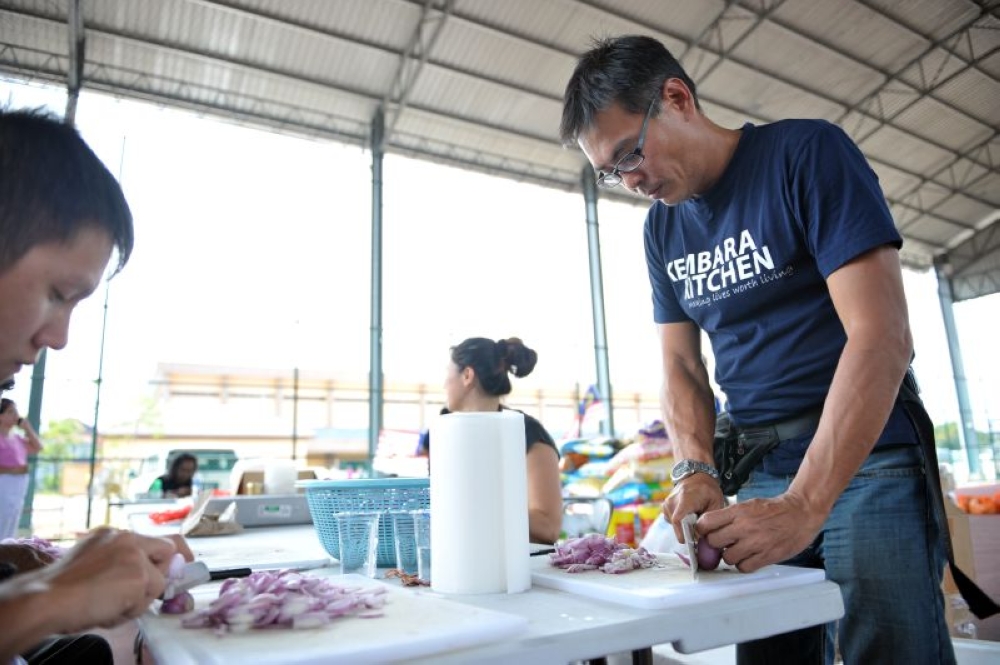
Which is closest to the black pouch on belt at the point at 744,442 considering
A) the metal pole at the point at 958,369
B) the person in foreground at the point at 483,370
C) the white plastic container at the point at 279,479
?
the person in foreground at the point at 483,370

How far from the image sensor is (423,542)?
0.98 meters

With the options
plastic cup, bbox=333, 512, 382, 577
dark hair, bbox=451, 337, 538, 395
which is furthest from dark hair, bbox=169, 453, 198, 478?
plastic cup, bbox=333, 512, 382, 577

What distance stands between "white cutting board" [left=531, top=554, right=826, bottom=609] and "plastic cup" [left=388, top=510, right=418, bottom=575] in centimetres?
21

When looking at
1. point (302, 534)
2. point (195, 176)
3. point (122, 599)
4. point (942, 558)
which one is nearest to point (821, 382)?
point (942, 558)

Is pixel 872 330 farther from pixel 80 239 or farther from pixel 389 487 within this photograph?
pixel 80 239

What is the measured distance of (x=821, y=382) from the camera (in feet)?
3.80

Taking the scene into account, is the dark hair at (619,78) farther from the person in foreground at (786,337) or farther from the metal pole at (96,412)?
the metal pole at (96,412)

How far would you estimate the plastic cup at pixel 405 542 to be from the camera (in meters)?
1.08

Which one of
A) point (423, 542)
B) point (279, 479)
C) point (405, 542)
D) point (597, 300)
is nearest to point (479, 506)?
point (423, 542)

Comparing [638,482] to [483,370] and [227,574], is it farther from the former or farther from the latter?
[227,574]

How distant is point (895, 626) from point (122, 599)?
39.5 inches

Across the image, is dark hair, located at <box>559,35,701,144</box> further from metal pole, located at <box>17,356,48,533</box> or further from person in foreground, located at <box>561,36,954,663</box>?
metal pole, located at <box>17,356,48,533</box>

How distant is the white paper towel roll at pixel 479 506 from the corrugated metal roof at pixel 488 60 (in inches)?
295

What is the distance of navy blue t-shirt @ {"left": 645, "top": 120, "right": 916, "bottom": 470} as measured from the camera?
108 centimetres
